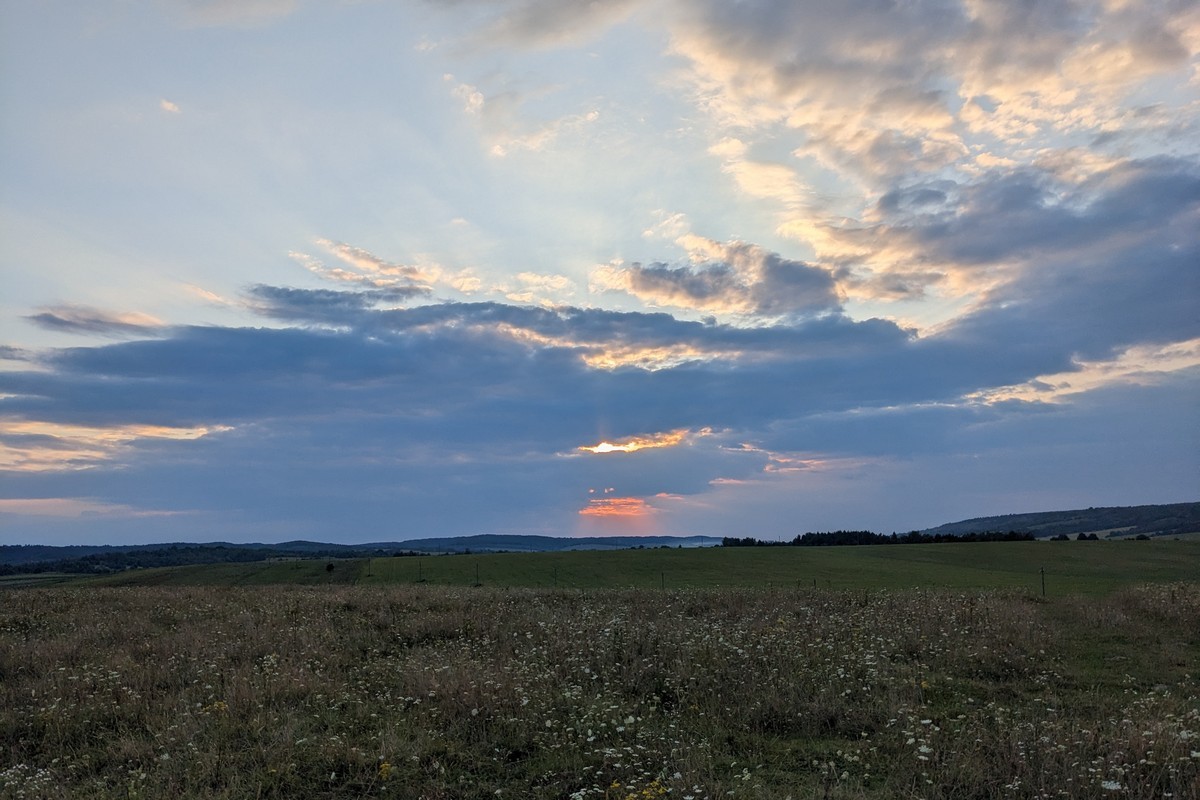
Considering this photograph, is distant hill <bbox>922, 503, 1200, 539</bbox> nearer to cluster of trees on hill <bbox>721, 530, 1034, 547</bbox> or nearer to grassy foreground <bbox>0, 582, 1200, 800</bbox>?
cluster of trees on hill <bbox>721, 530, 1034, 547</bbox>

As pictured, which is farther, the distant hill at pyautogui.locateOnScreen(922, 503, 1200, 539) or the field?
the distant hill at pyautogui.locateOnScreen(922, 503, 1200, 539)

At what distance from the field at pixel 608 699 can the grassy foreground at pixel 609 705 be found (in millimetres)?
51

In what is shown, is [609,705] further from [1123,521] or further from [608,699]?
[1123,521]

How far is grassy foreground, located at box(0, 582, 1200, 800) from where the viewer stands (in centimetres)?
909

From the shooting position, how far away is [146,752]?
408 inches

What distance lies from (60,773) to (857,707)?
12064 mm

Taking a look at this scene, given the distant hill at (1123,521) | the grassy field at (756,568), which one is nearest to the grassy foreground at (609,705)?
the grassy field at (756,568)

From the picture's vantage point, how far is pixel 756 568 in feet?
227

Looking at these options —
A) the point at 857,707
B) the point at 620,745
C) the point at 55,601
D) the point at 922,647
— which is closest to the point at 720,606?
the point at 922,647

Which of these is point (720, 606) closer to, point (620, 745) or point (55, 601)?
point (620, 745)

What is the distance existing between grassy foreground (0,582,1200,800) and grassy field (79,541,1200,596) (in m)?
33.2

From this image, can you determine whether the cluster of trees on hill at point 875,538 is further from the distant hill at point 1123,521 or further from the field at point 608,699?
the field at point 608,699

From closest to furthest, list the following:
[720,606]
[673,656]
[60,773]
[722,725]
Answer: [60,773] < [722,725] < [673,656] < [720,606]

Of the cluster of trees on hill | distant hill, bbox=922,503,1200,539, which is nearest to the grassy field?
the cluster of trees on hill
